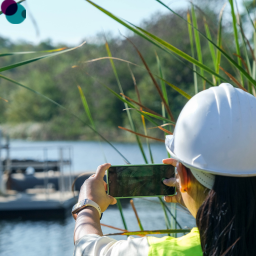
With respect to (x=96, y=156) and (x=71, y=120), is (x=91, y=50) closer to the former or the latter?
(x=71, y=120)

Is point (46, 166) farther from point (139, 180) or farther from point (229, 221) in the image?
point (229, 221)

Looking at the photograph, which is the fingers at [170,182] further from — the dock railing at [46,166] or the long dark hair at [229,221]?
the dock railing at [46,166]

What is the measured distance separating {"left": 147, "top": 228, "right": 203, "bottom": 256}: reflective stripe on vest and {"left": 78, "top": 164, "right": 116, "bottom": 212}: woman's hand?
6.8 inches

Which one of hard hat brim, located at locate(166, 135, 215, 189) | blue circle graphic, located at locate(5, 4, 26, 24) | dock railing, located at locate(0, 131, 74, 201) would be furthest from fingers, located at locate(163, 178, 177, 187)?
dock railing, located at locate(0, 131, 74, 201)

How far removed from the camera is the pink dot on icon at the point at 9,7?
765 mm

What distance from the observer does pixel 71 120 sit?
1421 inches

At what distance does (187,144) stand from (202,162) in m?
0.06

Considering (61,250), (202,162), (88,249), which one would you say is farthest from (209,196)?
(61,250)

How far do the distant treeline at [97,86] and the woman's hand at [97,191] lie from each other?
2083 centimetres

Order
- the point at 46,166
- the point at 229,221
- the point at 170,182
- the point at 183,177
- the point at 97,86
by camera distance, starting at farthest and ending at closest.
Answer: the point at 97,86, the point at 46,166, the point at 170,182, the point at 183,177, the point at 229,221

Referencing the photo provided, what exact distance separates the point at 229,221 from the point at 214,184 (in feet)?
0.25

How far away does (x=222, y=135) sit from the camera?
2.44ft

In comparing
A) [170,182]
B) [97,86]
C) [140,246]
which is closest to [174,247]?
[140,246]

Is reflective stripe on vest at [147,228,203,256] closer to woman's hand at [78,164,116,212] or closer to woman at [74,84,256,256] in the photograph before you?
woman at [74,84,256,256]
